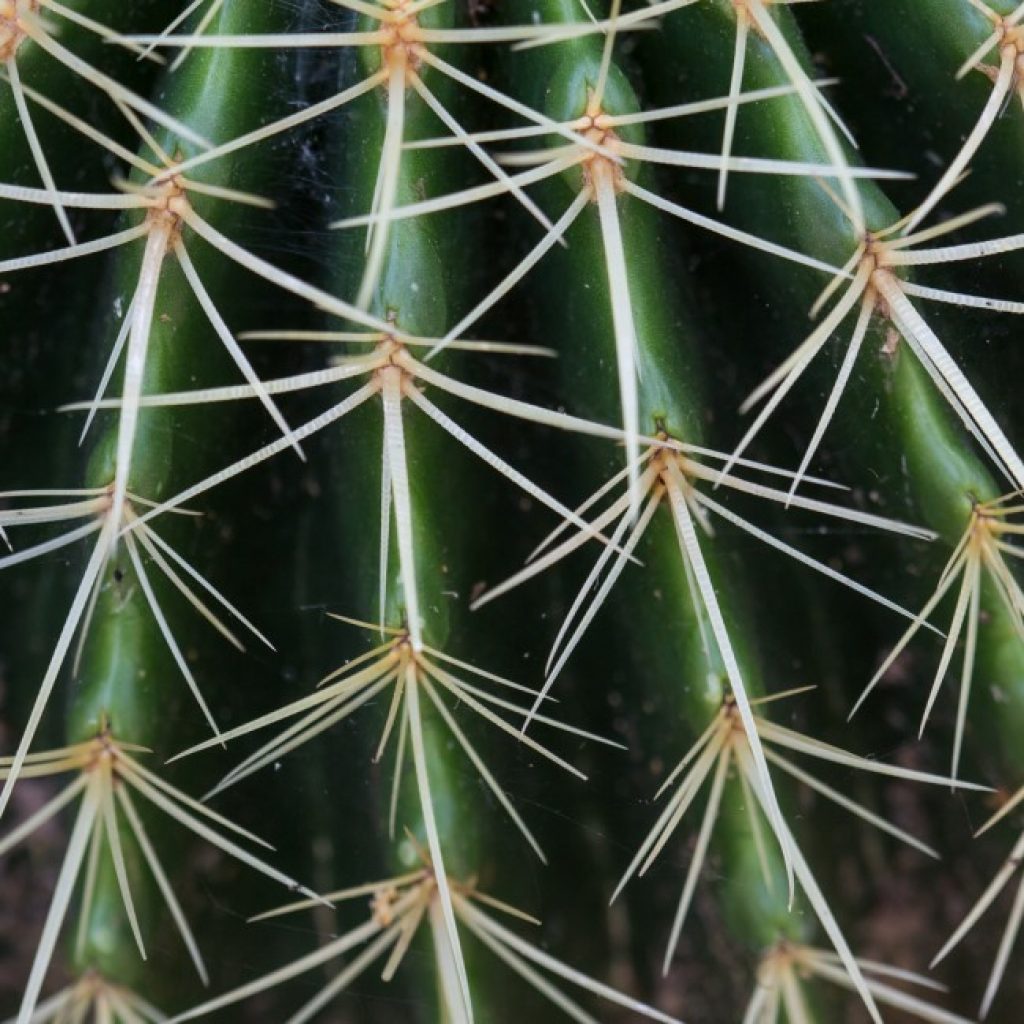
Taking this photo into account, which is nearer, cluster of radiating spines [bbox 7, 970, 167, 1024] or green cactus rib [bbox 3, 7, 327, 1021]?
green cactus rib [bbox 3, 7, 327, 1021]

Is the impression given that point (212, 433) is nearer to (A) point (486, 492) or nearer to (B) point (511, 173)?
(A) point (486, 492)

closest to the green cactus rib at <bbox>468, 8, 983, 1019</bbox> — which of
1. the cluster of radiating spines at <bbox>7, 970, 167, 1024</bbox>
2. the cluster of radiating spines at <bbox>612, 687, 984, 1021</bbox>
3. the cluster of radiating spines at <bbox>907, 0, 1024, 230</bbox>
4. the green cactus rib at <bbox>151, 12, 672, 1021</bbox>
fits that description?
the cluster of radiating spines at <bbox>612, 687, 984, 1021</bbox>

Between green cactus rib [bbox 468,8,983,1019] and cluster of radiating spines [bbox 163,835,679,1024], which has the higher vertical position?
green cactus rib [bbox 468,8,983,1019]

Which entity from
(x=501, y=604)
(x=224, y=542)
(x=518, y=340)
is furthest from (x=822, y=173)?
(x=224, y=542)

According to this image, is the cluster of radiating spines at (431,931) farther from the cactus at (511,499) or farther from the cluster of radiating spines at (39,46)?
the cluster of radiating spines at (39,46)

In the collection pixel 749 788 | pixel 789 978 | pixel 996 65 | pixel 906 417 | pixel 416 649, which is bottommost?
pixel 789 978

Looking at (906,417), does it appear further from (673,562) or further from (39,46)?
(39,46)

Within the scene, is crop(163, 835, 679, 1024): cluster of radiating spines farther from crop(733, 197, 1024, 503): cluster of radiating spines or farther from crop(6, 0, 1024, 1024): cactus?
crop(733, 197, 1024, 503): cluster of radiating spines

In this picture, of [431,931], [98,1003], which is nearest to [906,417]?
[431,931]

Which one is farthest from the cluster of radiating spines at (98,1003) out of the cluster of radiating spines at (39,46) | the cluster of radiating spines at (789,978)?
the cluster of radiating spines at (39,46)
